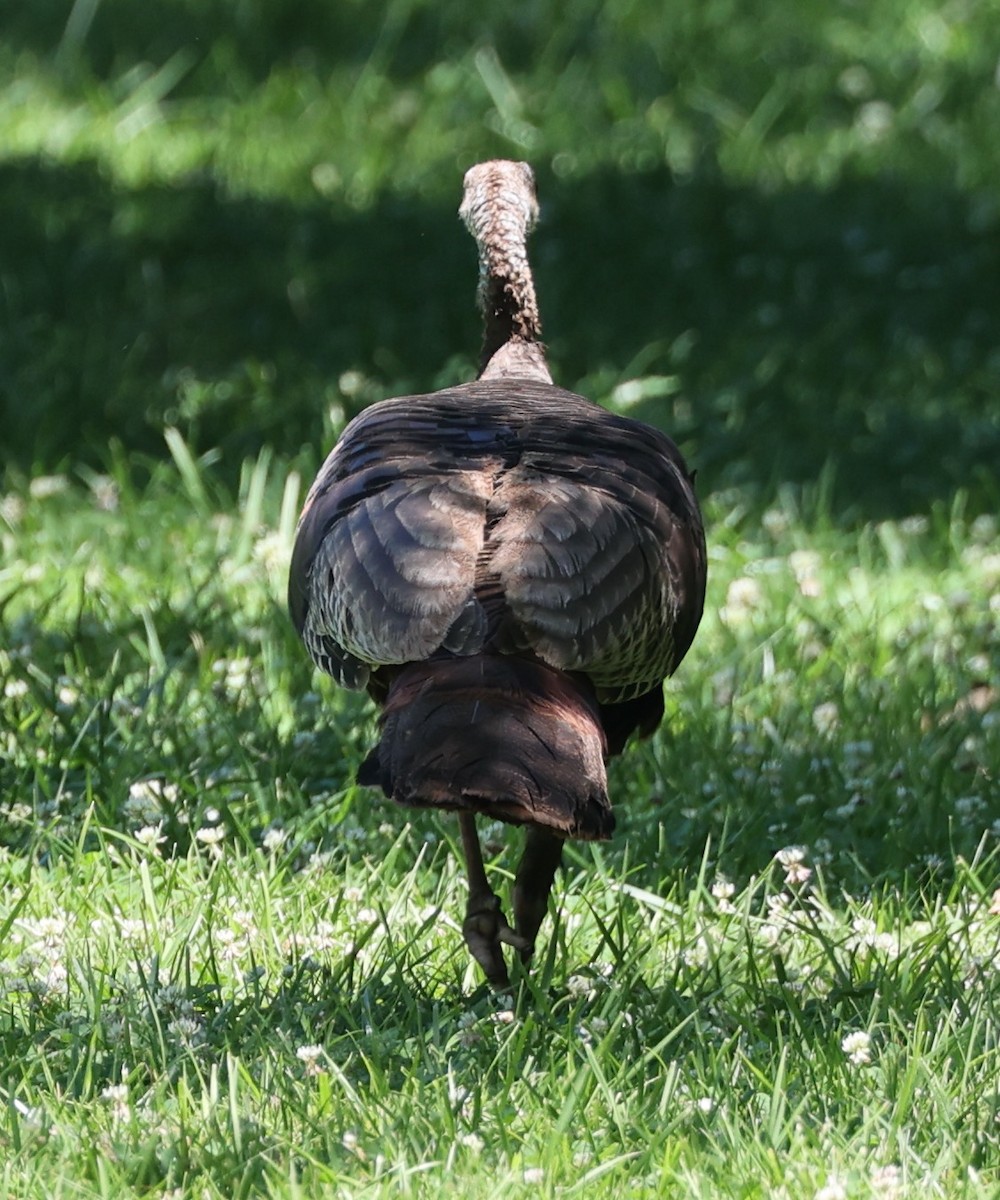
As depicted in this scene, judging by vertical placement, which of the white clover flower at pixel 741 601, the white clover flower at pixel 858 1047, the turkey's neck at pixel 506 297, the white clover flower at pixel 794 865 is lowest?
the white clover flower at pixel 858 1047

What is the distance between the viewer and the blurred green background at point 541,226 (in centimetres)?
791

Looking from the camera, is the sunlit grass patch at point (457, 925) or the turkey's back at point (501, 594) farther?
the turkey's back at point (501, 594)

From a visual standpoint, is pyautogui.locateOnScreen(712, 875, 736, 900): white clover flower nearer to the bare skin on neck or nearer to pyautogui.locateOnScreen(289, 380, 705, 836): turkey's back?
pyautogui.locateOnScreen(289, 380, 705, 836): turkey's back

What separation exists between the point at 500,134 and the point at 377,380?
2.36m

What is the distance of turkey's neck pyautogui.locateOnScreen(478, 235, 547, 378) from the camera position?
5539mm

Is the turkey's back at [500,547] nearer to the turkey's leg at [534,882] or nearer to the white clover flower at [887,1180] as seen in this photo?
the turkey's leg at [534,882]

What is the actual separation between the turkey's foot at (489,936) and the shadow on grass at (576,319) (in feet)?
11.9

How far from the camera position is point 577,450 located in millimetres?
4223

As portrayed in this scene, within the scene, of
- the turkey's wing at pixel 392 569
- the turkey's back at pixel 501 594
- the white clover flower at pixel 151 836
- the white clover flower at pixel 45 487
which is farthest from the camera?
the white clover flower at pixel 45 487

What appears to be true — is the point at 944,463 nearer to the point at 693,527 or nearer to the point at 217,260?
the point at 217,260

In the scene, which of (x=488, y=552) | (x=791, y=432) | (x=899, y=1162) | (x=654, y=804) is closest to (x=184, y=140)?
(x=791, y=432)

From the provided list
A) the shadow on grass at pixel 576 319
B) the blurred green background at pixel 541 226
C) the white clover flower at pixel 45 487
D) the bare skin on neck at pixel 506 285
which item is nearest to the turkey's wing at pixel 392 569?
the bare skin on neck at pixel 506 285

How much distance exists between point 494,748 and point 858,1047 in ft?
2.61

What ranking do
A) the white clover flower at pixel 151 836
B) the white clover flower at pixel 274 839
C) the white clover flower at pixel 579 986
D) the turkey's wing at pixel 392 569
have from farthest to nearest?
the white clover flower at pixel 274 839 → the white clover flower at pixel 151 836 → the white clover flower at pixel 579 986 → the turkey's wing at pixel 392 569
